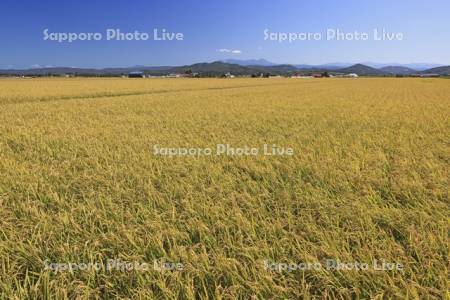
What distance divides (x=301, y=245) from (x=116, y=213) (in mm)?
2069

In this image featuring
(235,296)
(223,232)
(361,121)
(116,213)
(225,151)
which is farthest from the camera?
(361,121)

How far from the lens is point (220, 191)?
4570mm

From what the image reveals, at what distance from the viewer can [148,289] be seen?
8.14 feet

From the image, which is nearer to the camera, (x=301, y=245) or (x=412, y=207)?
(x=301, y=245)

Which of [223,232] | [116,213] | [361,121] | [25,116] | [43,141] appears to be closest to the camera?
[223,232]

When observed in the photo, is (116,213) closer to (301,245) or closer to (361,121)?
(301,245)

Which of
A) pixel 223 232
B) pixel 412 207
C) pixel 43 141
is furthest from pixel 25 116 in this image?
pixel 412 207

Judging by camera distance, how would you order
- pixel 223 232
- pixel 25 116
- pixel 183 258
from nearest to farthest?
pixel 183 258
pixel 223 232
pixel 25 116

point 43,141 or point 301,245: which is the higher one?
point 43,141

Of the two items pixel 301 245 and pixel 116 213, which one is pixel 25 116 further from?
pixel 301 245

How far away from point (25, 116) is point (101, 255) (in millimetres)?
13842

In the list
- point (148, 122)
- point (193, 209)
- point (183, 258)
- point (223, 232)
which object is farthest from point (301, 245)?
point (148, 122)

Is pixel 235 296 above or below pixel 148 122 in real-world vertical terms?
below

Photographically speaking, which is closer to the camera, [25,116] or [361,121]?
[361,121]
